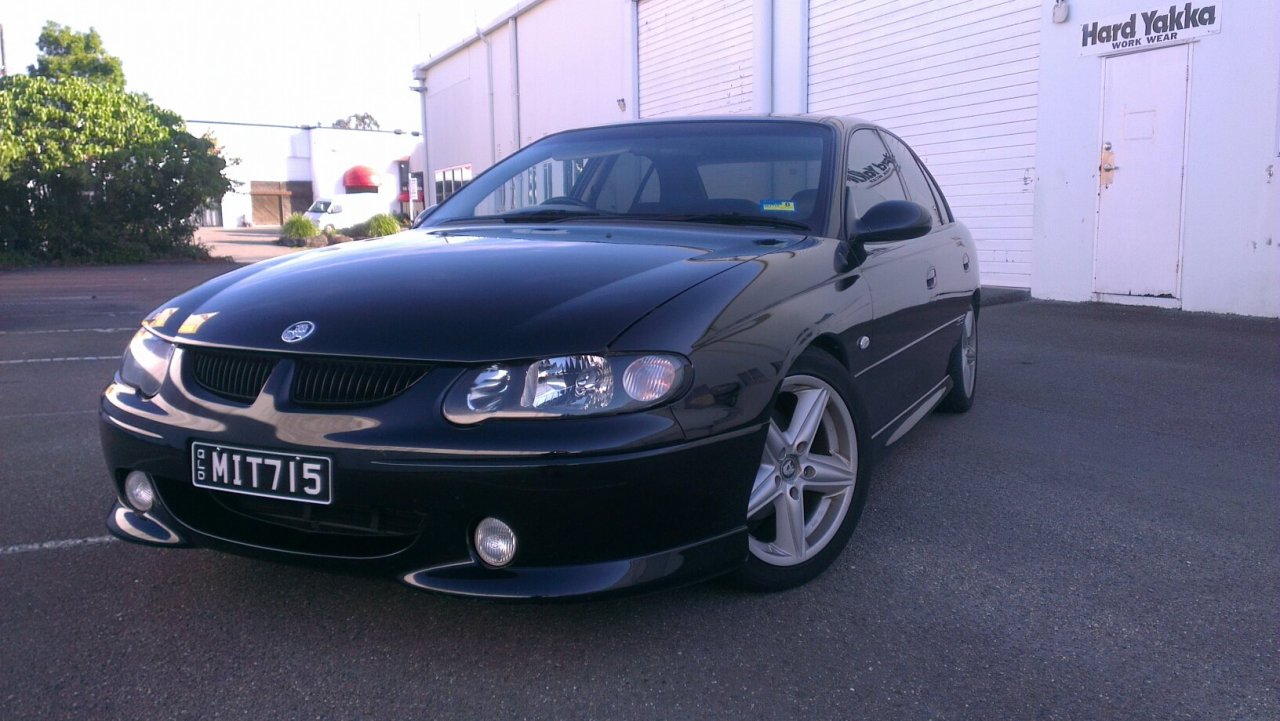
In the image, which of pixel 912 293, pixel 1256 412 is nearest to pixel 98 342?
pixel 912 293

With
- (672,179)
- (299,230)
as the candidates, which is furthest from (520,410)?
(299,230)

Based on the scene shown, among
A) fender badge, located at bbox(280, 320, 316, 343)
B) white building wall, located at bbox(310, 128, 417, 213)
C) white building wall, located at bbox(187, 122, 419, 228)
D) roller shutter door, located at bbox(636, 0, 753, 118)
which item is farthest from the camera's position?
white building wall, located at bbox(310, 128, 417, 213)

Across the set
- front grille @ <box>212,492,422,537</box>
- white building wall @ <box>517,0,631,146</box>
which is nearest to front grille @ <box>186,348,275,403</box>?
front grille @ <box>212,492,422,537</box>

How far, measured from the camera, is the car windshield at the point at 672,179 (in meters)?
3.55

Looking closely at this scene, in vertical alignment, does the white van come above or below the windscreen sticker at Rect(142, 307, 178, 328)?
above

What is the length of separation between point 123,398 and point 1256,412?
17.3ft

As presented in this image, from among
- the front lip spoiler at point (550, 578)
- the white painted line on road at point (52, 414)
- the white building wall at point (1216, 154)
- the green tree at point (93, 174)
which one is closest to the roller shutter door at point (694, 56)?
the white building wall at point (1216, 154)

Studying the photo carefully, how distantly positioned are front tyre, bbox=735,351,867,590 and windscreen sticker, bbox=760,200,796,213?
672 millimetres

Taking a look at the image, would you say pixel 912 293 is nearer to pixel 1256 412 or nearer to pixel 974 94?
pixel 1256 412

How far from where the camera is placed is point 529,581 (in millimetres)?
2318

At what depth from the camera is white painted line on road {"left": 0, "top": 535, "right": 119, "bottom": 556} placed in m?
3.24

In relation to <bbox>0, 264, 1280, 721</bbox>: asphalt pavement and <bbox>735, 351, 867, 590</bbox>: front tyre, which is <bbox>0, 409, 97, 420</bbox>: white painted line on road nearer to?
<bbox>0, 264, 1280, 721</bbox>: asphalt pavement

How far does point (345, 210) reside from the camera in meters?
36.6

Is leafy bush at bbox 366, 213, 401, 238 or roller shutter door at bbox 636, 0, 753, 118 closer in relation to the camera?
roller shutter door at bbox 636, 0, 753, 118
